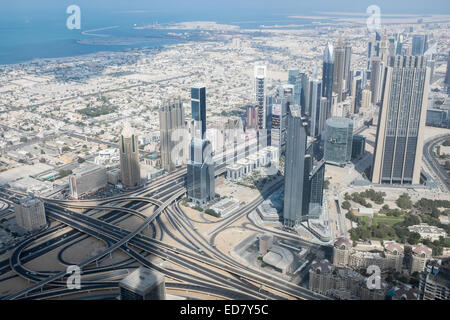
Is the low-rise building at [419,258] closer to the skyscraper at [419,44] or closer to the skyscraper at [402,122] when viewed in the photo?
the skyscraper at [402,122]

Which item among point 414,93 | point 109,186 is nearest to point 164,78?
point 109,186

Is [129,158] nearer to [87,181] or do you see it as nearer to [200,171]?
[87,181]

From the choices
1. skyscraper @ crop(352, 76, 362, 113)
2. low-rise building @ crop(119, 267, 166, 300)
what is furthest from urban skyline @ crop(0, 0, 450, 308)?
skyscraper @ crop(352, 76, 362, 113)

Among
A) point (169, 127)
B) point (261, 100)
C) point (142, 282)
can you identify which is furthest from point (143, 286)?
point (261, 100)

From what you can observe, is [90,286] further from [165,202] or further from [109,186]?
[109,186]
